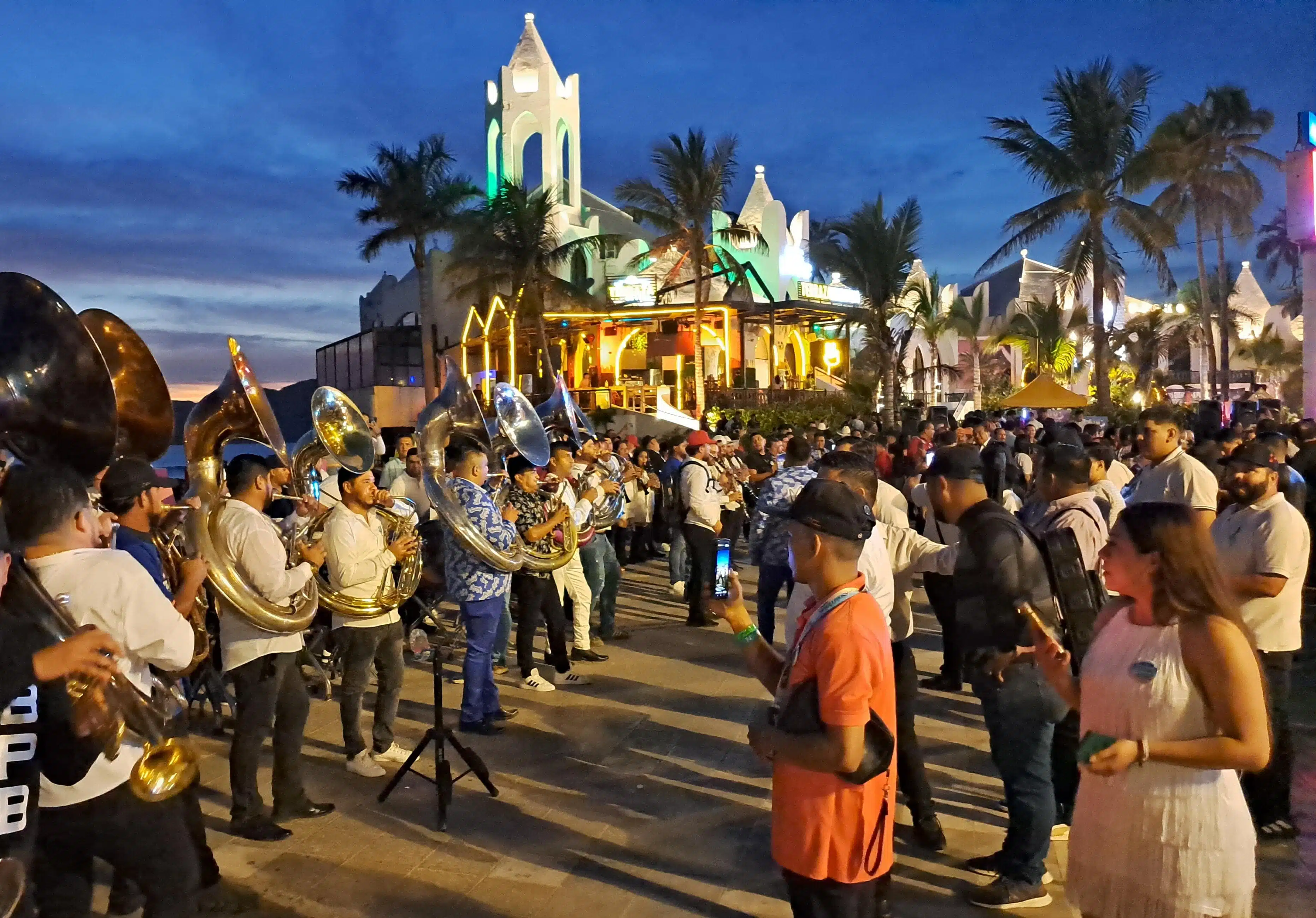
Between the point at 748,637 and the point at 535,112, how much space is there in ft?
108

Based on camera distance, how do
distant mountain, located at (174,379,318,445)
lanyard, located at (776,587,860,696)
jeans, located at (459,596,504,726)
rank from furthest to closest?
1. distant mountain, located at (174,379,318,445)
2. jeans, located at (459,596,504,726)
3. lanyard, located at (776,587,860,696)

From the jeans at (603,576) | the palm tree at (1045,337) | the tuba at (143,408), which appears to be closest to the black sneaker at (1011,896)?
the tuba at (143,408)

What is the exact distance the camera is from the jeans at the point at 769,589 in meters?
6.88

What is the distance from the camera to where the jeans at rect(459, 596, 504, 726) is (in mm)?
5867

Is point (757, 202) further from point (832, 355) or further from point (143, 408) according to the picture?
point (143, 408)

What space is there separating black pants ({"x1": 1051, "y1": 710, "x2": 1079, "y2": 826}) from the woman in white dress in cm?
204

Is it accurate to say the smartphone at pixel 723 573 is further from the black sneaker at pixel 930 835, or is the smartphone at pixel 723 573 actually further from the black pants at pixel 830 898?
the black sneaker at pixel 930 835

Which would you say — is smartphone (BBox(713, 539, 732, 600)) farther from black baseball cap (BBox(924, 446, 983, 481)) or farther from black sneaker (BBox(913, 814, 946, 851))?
black sneaker (BBox(913, 814, 946, 851))

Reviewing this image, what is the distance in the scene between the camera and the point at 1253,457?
429 cm

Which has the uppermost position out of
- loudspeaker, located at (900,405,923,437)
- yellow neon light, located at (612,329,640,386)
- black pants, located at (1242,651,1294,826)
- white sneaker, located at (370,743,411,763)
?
yellow neon light, located at (612,329,640,386)

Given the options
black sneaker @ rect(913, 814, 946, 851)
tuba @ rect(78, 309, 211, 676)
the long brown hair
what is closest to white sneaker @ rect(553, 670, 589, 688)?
tuba @ rect(78, 309, 211, 676)

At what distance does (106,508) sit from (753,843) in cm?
338

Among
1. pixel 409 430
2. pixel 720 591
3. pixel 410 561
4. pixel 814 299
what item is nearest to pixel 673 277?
pixel 814 299

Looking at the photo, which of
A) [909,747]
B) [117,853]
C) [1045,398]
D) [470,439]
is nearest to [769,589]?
[470,439]
